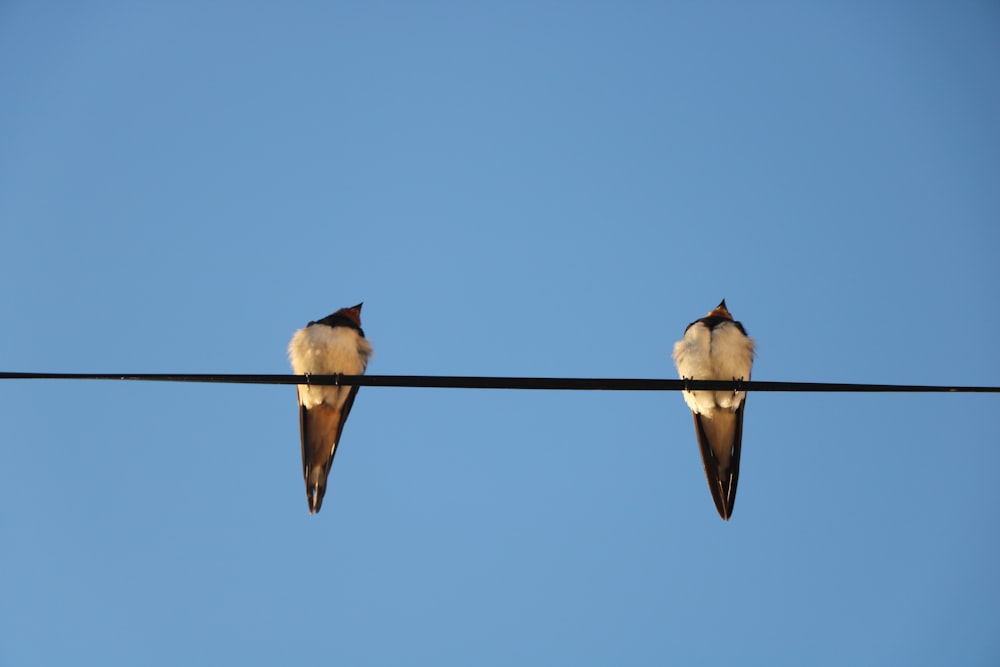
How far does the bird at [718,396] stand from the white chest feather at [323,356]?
2.52 metres

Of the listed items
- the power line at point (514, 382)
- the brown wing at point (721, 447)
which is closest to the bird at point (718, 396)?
the brown wing at point (721, 447)

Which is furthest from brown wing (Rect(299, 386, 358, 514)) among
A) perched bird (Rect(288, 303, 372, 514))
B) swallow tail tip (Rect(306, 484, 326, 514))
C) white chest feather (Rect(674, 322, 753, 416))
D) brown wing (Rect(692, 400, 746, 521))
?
brown wing (Rect(692, 400, 746, 521))

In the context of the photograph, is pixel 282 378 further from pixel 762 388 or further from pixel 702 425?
pixel 702 425

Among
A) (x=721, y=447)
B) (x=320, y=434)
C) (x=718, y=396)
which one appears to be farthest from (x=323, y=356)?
(x=721, y=447)

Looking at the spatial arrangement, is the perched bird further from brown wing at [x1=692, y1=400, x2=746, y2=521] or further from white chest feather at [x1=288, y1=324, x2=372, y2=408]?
brown wing at [x1=692, y1=400, x2=746, y2=521]

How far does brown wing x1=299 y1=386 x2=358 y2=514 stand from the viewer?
6.27 metres

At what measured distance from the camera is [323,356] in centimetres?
615

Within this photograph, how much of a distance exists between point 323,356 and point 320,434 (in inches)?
25.2

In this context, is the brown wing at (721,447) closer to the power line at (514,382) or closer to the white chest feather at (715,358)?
the white chest feather at (715,358)

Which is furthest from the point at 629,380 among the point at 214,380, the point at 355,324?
the point at 355,324

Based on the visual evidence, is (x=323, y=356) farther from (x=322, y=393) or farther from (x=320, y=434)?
(x=320, y=434)

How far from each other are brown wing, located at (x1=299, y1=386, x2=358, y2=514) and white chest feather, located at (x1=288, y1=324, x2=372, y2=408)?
7 centimetres

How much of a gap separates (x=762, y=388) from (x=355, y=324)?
13.1ft

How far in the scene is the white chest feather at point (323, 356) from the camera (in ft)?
20.2
